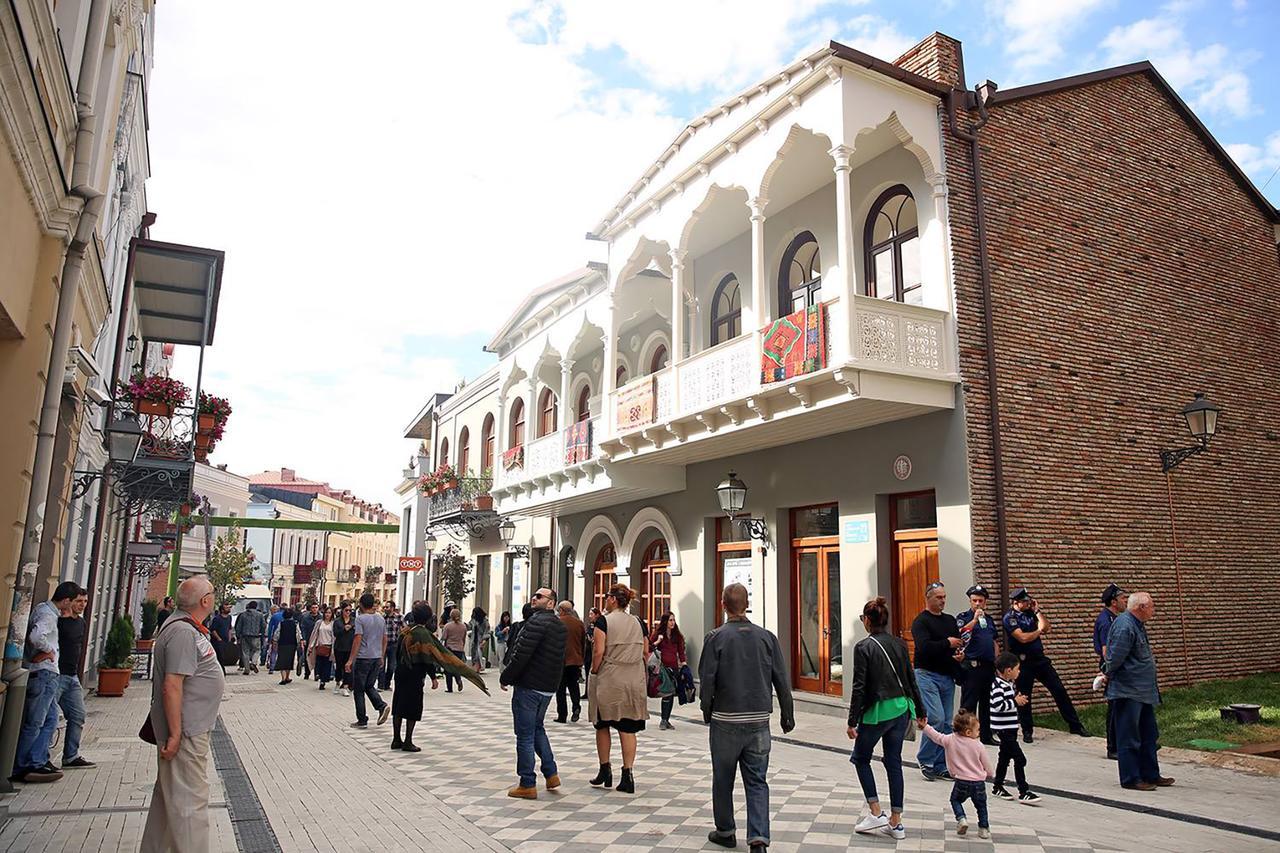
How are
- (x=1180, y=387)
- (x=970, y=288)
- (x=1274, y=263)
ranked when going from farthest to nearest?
(x=1274, y=263)
(x=1180, y=387)
(x=970, y=288)

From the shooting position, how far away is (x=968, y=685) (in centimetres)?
932

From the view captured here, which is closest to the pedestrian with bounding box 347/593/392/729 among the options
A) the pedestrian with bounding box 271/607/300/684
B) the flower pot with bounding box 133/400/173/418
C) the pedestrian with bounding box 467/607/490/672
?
the flower pot with bounding box 133/400/173/418

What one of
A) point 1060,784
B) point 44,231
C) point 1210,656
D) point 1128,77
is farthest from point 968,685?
point 1128,77

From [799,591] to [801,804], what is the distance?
7158 mm

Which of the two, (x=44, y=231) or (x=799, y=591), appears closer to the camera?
(x=44, y=231)

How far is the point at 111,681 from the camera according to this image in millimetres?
15391

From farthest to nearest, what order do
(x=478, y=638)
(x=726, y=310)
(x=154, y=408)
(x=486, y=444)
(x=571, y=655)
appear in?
(x=486, y=444), (x=478, y=638), (x=726, y=310), (x=154, y=408), (x=571, y=655)

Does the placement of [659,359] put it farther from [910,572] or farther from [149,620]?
[149,620]

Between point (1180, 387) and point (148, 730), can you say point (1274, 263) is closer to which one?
point (1180, 387)

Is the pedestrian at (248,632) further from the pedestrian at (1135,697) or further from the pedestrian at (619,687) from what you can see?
the pedestrian at (1135,697)

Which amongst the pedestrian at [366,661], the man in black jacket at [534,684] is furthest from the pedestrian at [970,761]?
the pedestrian at [366,661]

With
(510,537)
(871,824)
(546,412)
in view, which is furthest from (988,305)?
(510,537)

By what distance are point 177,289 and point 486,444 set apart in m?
13.4

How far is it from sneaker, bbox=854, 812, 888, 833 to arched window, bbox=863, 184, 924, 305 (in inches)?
317
